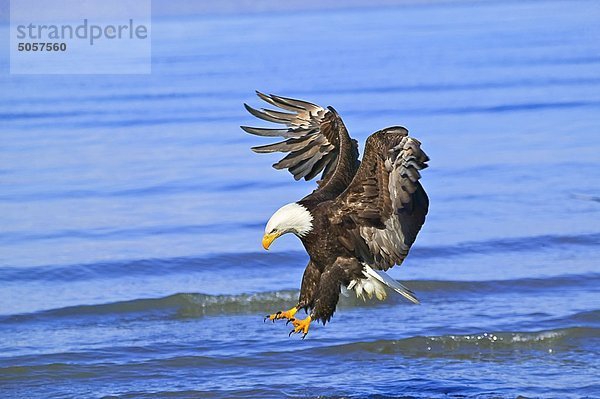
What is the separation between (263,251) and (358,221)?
4.52 meters

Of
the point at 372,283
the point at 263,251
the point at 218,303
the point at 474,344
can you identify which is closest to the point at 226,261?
the point at 263,251

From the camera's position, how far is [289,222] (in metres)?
7.65

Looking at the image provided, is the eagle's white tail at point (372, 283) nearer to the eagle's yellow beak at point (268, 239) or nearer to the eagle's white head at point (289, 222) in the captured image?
the eagle's white head at point (289, 222)

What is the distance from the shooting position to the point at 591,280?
35.6 ft

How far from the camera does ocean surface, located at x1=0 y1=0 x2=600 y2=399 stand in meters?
8.90

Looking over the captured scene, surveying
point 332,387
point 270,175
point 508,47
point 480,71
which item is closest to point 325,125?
point 332,387

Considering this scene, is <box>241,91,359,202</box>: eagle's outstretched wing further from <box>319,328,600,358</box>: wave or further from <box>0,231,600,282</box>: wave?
<box>0,231,600,282</box>: wave

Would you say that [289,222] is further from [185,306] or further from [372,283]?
[185,306]

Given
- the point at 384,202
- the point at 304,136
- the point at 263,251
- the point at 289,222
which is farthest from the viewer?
the point at 263,251

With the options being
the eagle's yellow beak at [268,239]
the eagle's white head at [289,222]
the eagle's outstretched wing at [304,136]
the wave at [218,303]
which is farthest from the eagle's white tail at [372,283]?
the wave at [218,303]

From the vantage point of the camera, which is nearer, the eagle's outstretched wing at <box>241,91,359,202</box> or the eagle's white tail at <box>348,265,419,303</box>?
the eagle's white tail at <box>348,265,419,303</box>

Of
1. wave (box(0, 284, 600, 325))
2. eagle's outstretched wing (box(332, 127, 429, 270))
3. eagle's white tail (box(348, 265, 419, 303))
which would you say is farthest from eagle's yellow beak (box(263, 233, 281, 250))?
wave (box(0, 284, 600, 325))

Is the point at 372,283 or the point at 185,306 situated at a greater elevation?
the point at 372,283

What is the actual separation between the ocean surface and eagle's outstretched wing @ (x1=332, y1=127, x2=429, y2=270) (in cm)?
105
